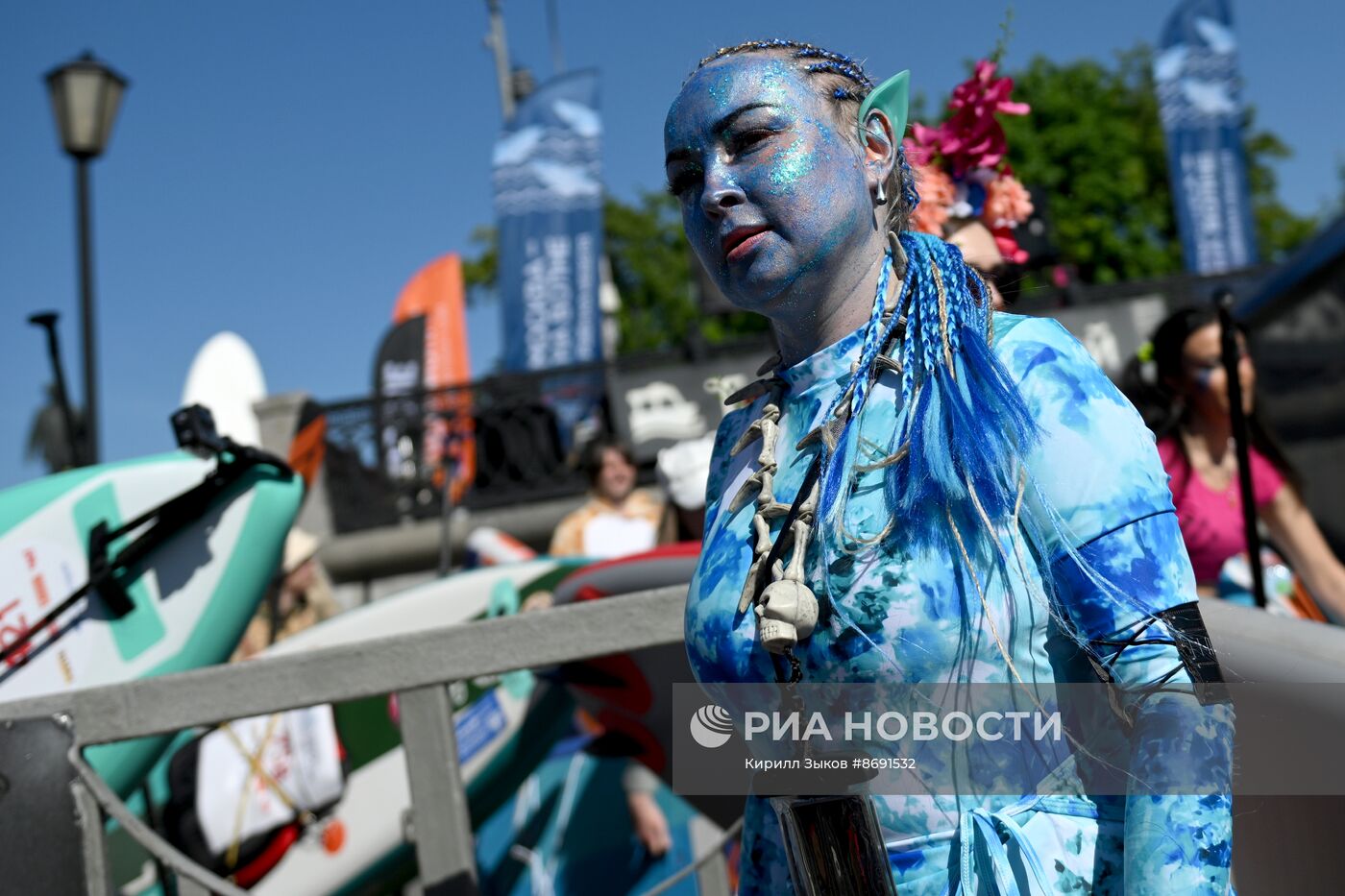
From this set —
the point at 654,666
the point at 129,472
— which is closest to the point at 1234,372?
the point at 654,666

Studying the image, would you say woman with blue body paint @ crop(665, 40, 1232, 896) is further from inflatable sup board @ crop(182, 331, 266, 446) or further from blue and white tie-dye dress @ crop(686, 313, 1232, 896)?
inflatable sup board @ crop(182, 331, 266, 446)

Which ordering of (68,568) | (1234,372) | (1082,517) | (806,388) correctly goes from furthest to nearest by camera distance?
(1234,372) → (68,568) → (806,388) → (1082,517)

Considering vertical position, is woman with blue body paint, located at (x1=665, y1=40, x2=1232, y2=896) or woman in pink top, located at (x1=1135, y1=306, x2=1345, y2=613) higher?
woman with blue body paint, located at (x1=665, y1=40, x2=1232, y2=896)

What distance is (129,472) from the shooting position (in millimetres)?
2963

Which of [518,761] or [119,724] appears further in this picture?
[518,761]

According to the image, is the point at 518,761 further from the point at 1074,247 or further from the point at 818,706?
the point at 1074,247

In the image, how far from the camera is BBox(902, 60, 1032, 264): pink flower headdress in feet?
8.37

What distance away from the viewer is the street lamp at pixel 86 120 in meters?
7.85

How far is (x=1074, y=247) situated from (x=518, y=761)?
25.9 metres

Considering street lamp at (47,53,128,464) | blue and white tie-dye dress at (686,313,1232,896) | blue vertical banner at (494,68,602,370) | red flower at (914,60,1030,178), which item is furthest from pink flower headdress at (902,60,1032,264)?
blue vertical banner at (494,68,602,370)

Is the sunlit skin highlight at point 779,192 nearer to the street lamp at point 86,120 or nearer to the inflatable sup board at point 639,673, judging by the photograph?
the inflatable sup board at point 639,673

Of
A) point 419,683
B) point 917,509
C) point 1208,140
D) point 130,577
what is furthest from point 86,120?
point 1208,140

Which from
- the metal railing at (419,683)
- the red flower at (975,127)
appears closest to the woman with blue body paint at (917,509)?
the metal railing at (419,683)

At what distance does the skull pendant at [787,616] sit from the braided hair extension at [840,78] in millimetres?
425
